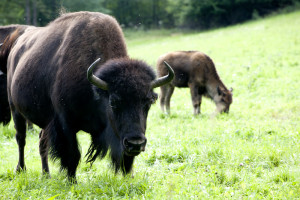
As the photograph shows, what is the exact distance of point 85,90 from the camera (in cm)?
469

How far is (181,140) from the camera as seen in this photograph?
6.68 metres

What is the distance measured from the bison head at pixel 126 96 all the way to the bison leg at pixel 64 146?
66cm

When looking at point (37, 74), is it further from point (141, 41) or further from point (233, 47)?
point (141, 41)

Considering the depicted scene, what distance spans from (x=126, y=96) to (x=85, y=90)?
738 millimetres

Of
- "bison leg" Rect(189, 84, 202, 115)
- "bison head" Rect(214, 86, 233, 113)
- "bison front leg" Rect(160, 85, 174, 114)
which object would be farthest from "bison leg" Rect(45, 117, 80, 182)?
"bison front leg" Rect(160, 85, 174, 114)

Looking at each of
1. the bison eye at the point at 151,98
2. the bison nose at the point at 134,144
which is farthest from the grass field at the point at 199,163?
the bison eye at the point at 151,98

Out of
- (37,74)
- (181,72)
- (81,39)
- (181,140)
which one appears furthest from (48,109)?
(181,72)

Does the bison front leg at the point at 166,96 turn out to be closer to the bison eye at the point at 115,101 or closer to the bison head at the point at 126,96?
the bison head at the point at 126,96

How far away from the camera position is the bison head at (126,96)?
4.10m

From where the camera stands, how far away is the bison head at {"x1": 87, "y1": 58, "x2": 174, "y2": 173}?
13.4ft

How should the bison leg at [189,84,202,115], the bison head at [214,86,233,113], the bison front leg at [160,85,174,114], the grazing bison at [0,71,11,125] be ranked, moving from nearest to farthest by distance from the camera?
the grazing bison at [0,71,11,125]
the bison head at [214,86,233,113]
the bison leg at [189,84,202,115]
the bison front leg at [160,85,174,114]

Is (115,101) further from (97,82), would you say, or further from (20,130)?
(20,130)

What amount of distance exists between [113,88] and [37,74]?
1647mm

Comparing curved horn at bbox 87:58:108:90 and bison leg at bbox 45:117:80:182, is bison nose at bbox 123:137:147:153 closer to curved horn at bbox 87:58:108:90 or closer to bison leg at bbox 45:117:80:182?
curved horn at bbox 87:58:108:90
